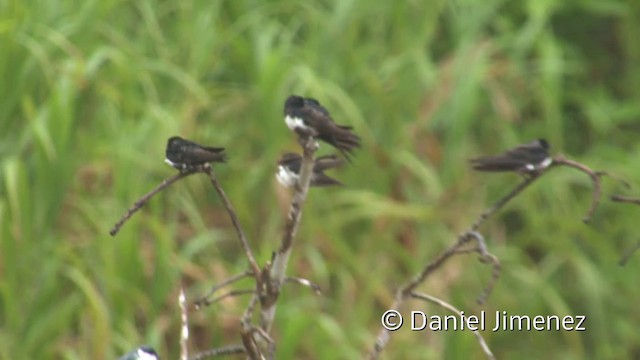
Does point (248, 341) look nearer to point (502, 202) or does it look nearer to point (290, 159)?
point (502, 202)

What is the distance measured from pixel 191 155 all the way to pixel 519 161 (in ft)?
1.16

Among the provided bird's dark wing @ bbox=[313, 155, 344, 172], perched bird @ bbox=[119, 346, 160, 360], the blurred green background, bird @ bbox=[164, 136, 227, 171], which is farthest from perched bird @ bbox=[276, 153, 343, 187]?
the blurred green background

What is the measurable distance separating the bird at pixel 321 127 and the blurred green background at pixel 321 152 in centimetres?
157

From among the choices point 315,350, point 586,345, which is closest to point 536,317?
point 586,345

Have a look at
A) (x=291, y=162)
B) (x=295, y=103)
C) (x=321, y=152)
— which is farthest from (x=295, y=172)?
(x=321, y=152)

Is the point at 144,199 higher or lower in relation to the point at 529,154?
lower

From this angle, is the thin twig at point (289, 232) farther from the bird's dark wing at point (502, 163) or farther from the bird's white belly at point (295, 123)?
the bird's dark wing at point (502, 163)

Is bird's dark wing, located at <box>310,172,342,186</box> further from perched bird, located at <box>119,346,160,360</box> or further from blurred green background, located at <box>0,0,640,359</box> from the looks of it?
blurred green background, located at <box>0,0,640,359</box>

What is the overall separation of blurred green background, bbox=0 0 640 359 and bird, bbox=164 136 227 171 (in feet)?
5.19

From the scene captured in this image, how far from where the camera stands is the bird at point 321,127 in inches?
52.4

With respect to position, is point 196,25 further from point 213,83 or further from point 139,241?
point 139,241

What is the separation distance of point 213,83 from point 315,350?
34.1 inches

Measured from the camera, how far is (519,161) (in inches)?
55.5

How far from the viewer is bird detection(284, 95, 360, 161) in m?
1.33
